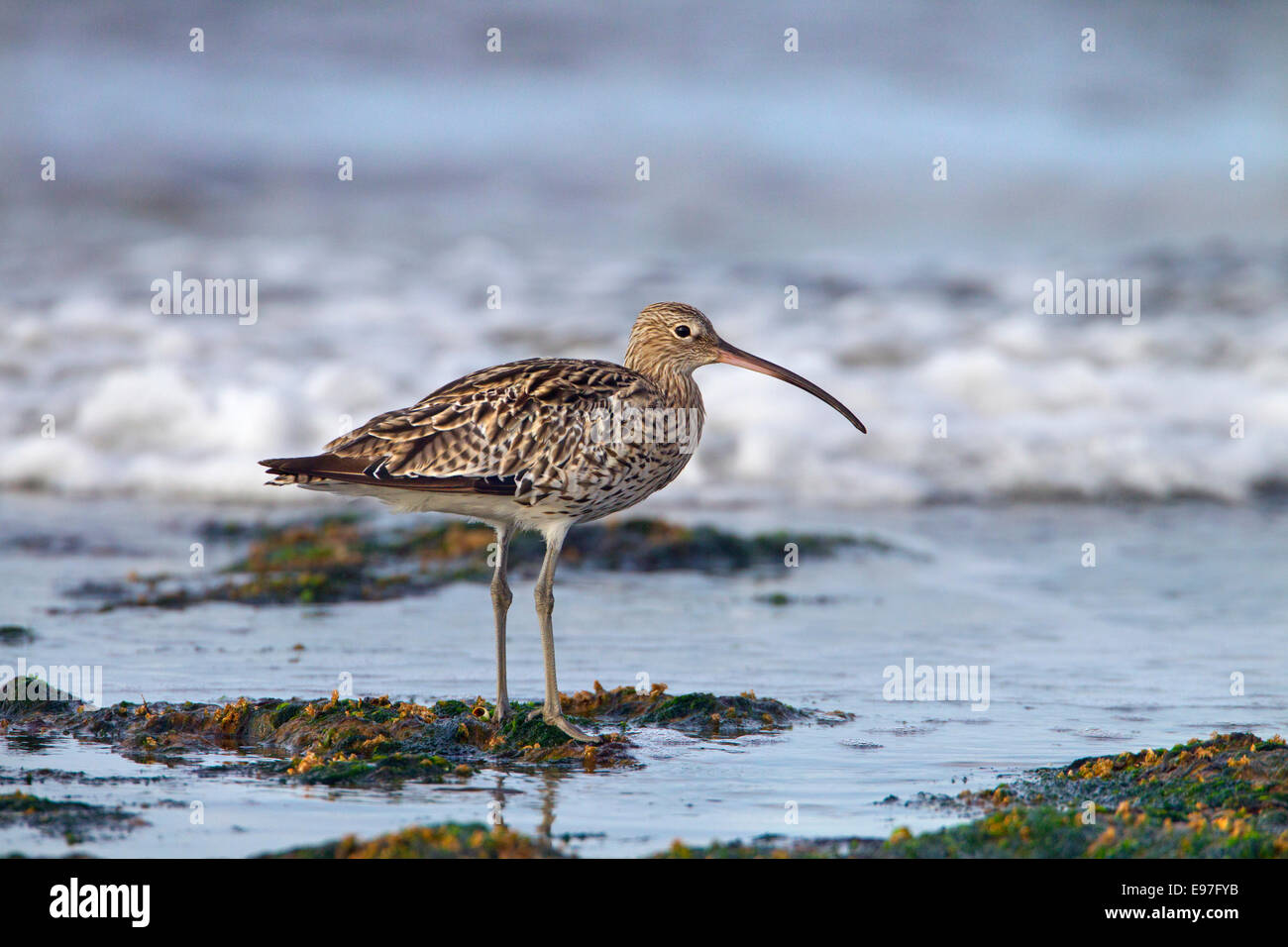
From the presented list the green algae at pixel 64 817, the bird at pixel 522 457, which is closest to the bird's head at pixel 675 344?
the bird at pixel 522 457

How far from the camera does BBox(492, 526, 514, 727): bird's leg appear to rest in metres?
7.82

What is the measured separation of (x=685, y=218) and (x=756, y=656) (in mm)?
19107

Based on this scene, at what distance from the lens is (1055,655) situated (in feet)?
32.5

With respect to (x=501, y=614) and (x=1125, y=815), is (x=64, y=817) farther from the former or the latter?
(x=1125, y=815)

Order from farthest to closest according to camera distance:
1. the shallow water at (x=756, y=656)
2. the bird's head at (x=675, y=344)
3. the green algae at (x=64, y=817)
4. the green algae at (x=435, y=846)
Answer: the bird's head at (x=675, y=344) < the shallow water at (x=756, y=656) < the green algae at (x=64, y=817) < the green algae at (x=435, y=846)

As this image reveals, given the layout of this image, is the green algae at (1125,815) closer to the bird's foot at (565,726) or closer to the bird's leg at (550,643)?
the bird's foot at (565,726)

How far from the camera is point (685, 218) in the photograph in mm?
28031

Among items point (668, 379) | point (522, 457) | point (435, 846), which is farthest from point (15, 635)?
point (435, 846)

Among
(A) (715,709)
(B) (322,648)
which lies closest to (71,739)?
(B) (322,648)

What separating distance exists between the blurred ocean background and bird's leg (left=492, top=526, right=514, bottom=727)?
875 cm

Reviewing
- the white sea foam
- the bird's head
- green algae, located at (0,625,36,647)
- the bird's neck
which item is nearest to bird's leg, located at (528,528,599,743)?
the bird's neck

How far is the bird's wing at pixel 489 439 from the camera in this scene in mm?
7770

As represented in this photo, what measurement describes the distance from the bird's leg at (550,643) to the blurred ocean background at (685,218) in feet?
29.1

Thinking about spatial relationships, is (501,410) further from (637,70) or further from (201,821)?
(637,70)
